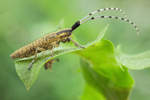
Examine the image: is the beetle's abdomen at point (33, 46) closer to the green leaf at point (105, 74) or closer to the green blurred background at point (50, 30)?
the green leaf at point (105, 74)

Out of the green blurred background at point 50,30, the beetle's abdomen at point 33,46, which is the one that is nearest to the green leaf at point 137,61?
the beetle's abdomen at point 33,46

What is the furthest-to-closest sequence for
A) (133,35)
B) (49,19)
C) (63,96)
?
1. (133,35)
2. (49,19)
3. (63,96)

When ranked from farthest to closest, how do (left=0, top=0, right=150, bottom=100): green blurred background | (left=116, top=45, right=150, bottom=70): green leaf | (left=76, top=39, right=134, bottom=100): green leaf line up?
(left=0, top=0, right=150, bottom=100): green blurred background → (left=76, top=39, right=134, bottom=100): green leaf → (left=116, top=45, right=150, bottom=70): green leaf

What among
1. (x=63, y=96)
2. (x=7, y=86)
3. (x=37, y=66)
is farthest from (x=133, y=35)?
(x=37, y=66)

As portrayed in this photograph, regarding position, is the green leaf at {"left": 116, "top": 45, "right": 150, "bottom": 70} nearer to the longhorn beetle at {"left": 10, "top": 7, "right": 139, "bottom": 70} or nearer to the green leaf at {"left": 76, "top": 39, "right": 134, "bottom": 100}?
the green leaf at {"left": 76, "top": 39, "right": 134, "bottom": 100}

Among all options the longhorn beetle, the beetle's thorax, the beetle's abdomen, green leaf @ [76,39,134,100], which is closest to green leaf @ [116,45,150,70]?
green leaf @ [76,39,134,100]

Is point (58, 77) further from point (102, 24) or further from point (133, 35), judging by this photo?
point (133, 35)

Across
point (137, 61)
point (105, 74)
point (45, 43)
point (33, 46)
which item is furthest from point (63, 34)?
point (137, 61)
